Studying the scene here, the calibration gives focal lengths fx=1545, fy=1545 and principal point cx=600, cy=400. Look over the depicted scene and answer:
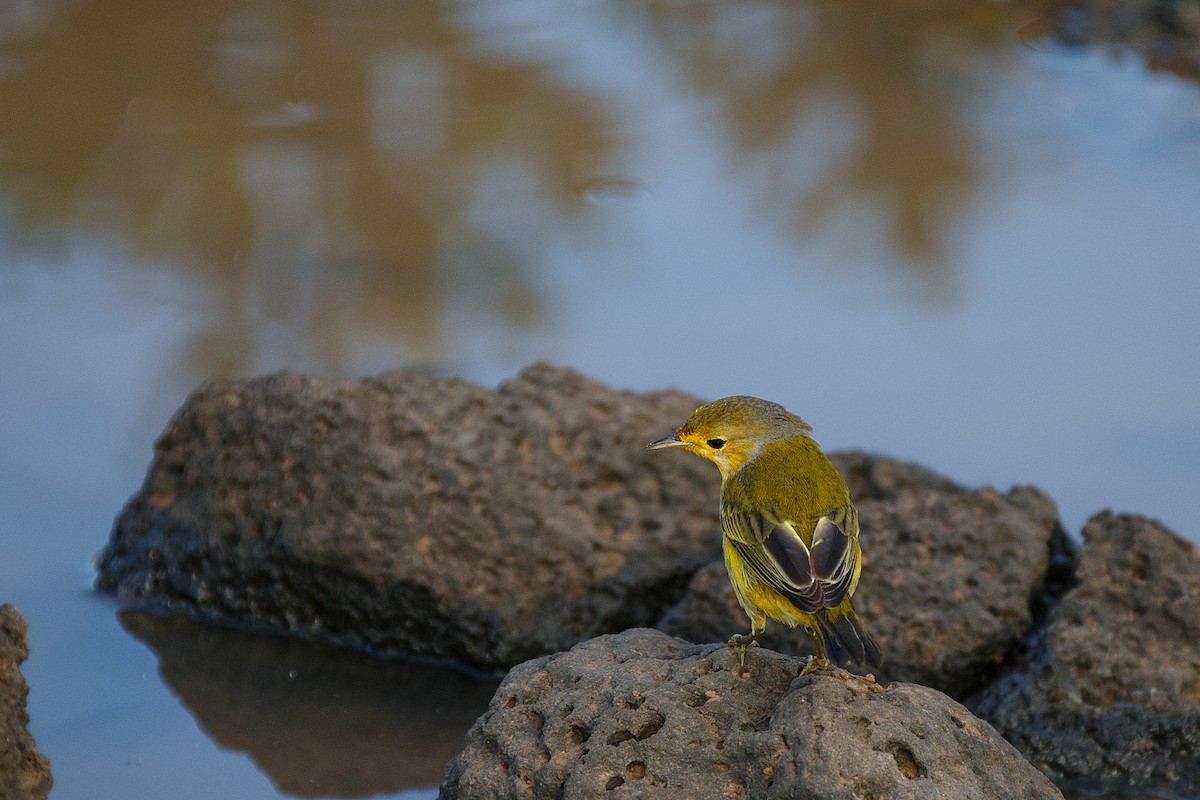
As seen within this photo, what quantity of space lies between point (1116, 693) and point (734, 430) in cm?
179

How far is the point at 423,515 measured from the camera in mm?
6203

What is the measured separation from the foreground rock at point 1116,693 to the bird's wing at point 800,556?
126 centimetres

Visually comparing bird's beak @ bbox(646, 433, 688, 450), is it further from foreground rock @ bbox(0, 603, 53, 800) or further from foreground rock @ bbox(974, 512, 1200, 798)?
foreground rock @ bbox(0, 603, 53, 800)

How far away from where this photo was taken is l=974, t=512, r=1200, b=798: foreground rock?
5.49 meters

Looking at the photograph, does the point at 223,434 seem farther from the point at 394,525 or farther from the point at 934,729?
the point at 934,729

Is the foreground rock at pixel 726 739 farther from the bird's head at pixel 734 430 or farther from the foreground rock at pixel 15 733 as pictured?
the foreground rock at pixel 15 733

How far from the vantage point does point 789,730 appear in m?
4.20

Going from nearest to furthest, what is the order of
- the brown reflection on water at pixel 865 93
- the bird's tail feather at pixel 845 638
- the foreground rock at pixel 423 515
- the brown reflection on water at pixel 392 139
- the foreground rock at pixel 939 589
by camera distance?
the bird's tail feather at pixel 845 638, the foreground rock at pixel 939 589, the foreground rock at pixel 423 515, the brown reflection on water at pixel 392 139, the brown reflection on water at pixel 865 93

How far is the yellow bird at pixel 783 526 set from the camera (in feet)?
14.7

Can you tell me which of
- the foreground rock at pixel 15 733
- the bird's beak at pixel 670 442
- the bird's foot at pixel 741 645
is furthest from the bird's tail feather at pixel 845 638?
the foreground rock at pixel 15 733

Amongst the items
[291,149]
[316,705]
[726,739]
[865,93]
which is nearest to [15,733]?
[316,705]

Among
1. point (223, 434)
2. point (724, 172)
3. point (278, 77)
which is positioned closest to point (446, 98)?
point (278, 77)

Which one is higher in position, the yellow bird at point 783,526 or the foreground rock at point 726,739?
the yellow bird at point 783,526

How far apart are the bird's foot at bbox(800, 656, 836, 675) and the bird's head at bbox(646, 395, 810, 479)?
2.77 ft
